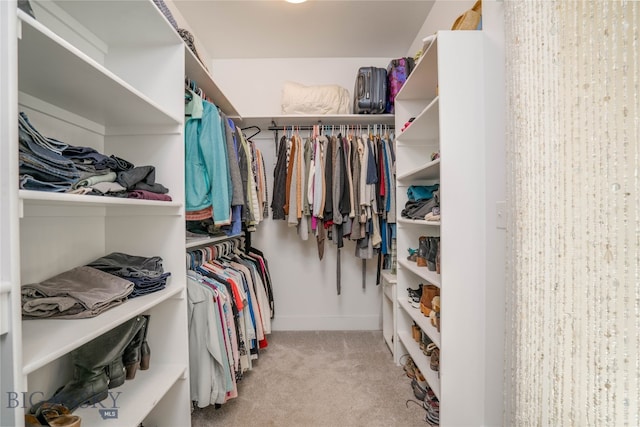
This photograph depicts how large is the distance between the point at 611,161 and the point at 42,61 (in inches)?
59.8

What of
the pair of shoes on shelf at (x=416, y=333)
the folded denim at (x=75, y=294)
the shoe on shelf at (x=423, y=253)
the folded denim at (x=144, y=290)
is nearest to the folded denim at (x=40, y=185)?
the folded denim at (x=75, y=294)

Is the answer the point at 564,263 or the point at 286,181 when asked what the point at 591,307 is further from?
the point at 286,181

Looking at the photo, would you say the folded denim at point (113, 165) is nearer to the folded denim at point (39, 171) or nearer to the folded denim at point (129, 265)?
the folded denim at point (39, 171)

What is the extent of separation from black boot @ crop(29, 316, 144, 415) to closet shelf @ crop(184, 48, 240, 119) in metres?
1.29

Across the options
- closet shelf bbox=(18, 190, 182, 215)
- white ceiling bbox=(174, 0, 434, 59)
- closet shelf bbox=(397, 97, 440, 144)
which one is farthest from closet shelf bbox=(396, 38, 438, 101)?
closet shelf bbox=(18, 190, 182, 215)

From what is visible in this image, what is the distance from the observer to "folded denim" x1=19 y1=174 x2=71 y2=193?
0.68 m

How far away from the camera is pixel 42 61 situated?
0.74 meters

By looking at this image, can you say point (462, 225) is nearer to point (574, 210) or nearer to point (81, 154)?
point (574, 210)

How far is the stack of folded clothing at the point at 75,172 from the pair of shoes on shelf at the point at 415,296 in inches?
63.5

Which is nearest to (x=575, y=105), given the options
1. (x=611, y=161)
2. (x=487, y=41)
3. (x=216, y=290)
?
(x=611, y=161)

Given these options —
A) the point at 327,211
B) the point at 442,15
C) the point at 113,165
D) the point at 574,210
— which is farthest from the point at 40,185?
the point at 442,15

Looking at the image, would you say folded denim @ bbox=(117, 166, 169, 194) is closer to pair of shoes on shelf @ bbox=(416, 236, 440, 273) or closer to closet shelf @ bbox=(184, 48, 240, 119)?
closet shelf @ bbox=(184, 48, 240, 119)

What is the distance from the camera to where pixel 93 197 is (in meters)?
0.76

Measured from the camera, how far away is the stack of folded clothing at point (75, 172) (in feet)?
2.31
